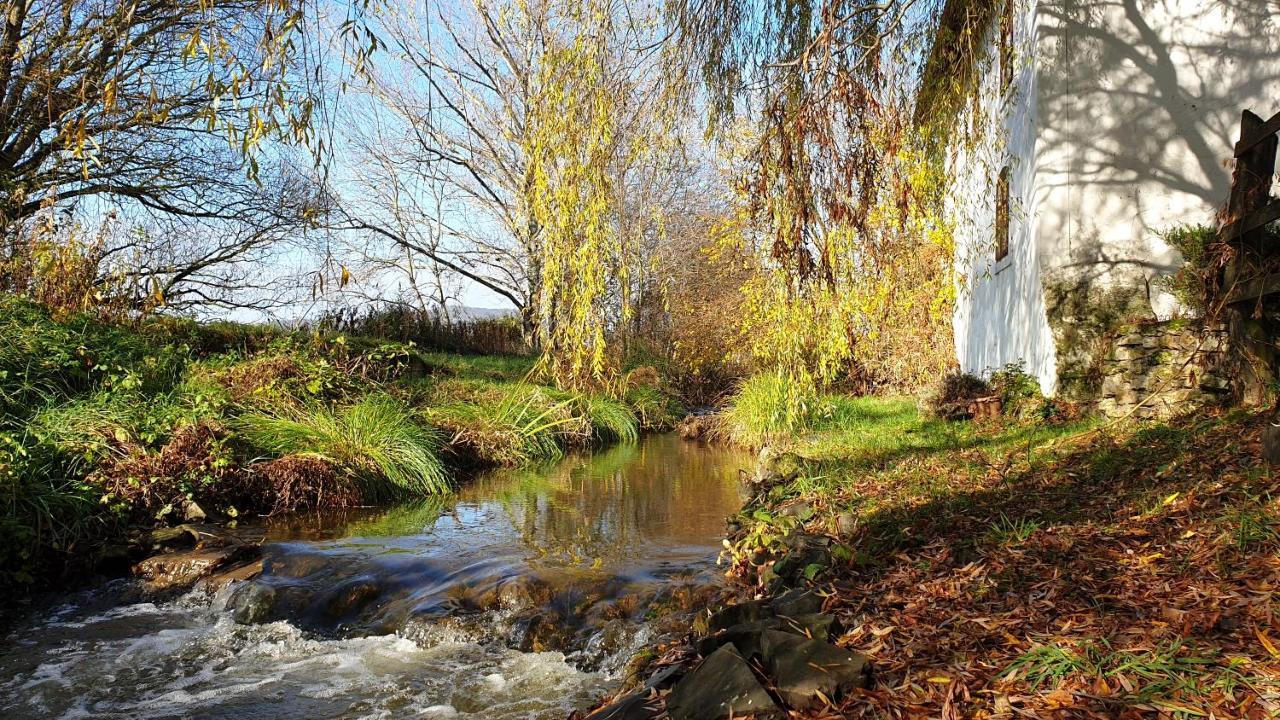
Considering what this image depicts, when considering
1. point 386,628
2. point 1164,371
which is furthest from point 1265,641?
point 1164,371

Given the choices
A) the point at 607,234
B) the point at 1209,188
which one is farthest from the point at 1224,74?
the point at 607,234

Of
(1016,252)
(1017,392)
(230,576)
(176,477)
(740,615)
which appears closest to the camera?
(740,615)

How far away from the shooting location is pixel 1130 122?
7641 millimetres

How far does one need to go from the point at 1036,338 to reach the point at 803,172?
535 centimetres

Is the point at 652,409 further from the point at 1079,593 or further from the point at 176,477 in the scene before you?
the point at 1079,593

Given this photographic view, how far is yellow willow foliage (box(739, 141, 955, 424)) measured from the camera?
16.3 ft

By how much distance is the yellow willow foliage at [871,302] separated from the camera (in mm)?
4957

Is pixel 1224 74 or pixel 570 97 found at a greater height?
pixel 1224 74

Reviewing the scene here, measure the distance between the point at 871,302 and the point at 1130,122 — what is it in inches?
121

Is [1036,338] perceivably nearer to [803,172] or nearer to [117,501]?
[803,172]

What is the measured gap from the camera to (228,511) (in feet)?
21.1

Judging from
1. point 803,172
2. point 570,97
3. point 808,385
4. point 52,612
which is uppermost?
point 570,97

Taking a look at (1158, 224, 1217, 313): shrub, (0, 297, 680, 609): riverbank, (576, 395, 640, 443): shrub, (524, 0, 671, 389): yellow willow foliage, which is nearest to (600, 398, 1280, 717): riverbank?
(1158, 224, 1217, 313): shrub

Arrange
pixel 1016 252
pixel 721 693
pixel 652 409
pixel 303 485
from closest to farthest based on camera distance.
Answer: pixel 721 693 → pixel 303 485 → pixel 1016 252 → pixel 652 409
